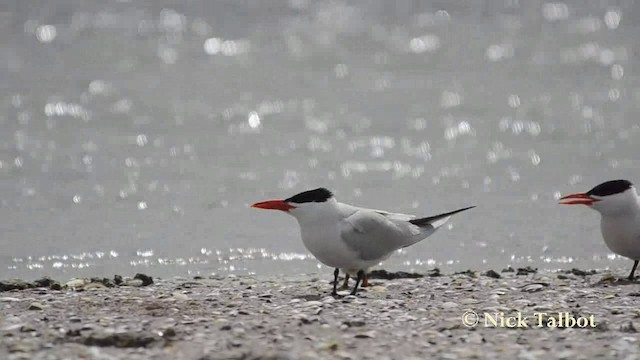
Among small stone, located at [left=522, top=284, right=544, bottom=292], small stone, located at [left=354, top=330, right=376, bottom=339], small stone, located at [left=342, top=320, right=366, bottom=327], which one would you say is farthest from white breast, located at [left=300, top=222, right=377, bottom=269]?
small stone, located at [left=354, top=330, right=376, bottom=339]

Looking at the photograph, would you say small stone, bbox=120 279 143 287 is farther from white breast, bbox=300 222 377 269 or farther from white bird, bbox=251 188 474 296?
white breast, bbox=300 222 377 269

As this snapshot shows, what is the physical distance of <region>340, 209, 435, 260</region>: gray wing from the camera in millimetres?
7043

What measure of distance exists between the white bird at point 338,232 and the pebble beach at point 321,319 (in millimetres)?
218

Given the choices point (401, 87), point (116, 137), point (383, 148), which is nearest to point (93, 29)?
point (401, 87)

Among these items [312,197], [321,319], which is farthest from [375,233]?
[321,319]

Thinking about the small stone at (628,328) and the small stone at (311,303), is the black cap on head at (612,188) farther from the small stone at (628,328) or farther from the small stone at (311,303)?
the small stone at (311,303)

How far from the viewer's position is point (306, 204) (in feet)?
23.2

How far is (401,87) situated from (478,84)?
1194mm

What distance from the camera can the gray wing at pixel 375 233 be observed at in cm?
704

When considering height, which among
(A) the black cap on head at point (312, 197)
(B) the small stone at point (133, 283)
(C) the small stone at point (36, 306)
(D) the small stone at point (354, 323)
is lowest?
(D) the small stone at point (354, 323)

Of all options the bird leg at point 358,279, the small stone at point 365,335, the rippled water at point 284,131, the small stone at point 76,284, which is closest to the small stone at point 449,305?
the bird leg at point 358,279

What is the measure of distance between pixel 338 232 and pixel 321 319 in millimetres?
1102

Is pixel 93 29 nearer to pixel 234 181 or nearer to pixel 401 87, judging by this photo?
pixel 401 87

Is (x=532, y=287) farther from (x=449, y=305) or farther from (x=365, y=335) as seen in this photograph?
(x=365, y=335)
